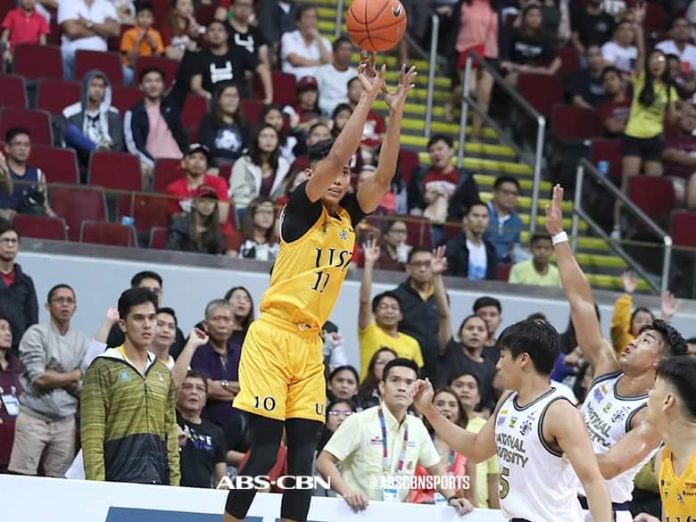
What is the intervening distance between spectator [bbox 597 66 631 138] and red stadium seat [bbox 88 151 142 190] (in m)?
5.83

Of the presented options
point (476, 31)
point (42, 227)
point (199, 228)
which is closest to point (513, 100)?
point (476, 31)

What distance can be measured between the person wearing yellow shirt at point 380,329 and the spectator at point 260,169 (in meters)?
1.83

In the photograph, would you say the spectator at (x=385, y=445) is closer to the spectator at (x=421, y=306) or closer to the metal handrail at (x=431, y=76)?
the spectator at (x=421, y=306)

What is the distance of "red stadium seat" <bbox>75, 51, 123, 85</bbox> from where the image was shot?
15.5 metres

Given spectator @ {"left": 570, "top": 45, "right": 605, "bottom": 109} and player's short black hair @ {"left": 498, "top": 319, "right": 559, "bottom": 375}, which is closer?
player's short black hair @ {"left": 498, "top": 319, "right": 559, "bottom": 375}

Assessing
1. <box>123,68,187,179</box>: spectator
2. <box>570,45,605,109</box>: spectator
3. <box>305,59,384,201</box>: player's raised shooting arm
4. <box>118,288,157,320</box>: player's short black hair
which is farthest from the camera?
<box>570,45,605,109</box>: spectator

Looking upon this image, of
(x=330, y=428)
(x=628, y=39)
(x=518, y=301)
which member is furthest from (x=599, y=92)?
(x=330, y=428)

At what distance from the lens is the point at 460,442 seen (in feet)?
25.3

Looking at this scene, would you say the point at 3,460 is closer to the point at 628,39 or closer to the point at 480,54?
the point at 480,54

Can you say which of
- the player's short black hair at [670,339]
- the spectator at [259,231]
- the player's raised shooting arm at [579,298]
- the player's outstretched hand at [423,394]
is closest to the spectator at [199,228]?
the spectator at [259,231]

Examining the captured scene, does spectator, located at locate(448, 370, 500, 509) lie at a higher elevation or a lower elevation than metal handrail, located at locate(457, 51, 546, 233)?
lower

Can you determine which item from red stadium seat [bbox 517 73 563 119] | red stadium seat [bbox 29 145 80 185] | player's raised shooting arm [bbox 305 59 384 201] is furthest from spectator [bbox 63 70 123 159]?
player's raised shooting arm [bbox 305 59 384 201]

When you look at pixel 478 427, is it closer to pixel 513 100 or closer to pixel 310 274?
pixel 310 274

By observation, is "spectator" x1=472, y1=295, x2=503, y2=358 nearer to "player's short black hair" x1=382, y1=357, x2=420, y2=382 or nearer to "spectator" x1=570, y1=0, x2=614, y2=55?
"player's short black hair" x1=382, y1=357, x2=420, y2=382
